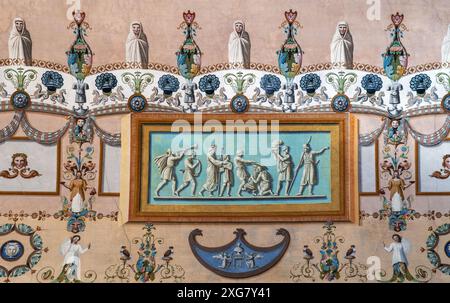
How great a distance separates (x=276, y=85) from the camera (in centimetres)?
932

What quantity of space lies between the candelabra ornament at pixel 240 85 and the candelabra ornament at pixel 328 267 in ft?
5.61

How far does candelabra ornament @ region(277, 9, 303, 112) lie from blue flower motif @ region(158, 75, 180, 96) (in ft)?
3.84

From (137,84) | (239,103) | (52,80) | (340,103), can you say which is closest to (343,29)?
(340,103)

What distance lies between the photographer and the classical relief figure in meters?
9.07

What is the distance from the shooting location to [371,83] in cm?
934

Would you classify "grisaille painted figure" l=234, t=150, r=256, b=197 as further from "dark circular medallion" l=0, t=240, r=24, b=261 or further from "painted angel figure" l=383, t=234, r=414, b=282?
"dark circular medallion" l=0, t=240, r=24, b=261

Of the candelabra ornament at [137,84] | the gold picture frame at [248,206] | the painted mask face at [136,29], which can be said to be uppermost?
the painted mask face at [136,29]

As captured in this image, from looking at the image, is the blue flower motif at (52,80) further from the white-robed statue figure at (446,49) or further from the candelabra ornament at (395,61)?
the white-robed statue figure at (446,49)

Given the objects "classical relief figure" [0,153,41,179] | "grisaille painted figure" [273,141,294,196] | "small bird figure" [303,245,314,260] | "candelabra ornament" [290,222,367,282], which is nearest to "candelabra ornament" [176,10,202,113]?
"grisaille painted figure" [273,141,294,196]

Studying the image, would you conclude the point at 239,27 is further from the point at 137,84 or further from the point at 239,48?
the point at 137,84

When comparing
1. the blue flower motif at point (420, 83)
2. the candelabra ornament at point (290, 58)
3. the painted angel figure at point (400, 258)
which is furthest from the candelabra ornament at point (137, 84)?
the painted angel figure at point (400, 258)

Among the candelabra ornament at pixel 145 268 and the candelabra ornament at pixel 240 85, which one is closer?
the candelabra ornament at pixel 145 268

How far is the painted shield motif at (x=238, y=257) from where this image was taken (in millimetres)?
8953

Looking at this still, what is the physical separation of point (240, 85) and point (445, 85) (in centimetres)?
227
